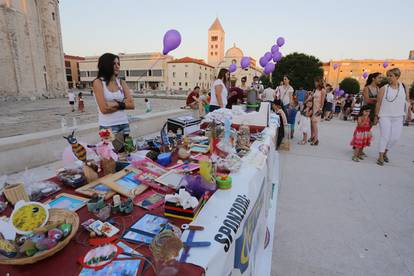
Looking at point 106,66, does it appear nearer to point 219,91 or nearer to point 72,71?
point 219,91

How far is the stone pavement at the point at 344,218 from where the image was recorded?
5.89 feet

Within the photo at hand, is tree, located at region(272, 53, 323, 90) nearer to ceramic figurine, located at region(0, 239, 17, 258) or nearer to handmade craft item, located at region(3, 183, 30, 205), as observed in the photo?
handmade craft item, located at region(3, 183, 30, 205)

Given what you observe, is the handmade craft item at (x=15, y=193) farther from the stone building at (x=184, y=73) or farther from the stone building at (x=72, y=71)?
the stone building at (x=72, y=71)

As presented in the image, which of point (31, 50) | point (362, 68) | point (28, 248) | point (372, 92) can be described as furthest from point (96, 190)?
point (362, 68)

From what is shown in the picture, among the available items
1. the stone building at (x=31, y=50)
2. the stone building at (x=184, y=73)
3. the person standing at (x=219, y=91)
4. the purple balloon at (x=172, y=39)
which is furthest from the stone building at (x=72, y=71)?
the person standing at (x=219, y=91)

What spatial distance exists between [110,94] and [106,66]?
0.27 meters

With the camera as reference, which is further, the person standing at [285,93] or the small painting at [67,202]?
the person standing at [285,93]

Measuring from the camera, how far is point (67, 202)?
1.13m

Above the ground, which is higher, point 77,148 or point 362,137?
point 77,148

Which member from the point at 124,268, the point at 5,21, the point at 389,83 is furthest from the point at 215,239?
the point at 5,21

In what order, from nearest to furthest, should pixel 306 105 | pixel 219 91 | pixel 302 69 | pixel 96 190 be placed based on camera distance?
pixel 96 190 → pixel 219 91 → pixel 306 105 → pixel 302 69

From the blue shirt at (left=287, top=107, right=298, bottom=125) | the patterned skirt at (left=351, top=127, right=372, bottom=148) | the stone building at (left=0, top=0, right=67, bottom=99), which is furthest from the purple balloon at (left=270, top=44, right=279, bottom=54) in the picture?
the stone building at (left=0, top=0, right=67, bottom=99)

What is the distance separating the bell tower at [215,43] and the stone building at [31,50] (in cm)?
4489

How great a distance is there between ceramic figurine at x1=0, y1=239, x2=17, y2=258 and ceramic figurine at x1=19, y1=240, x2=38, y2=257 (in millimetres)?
26
